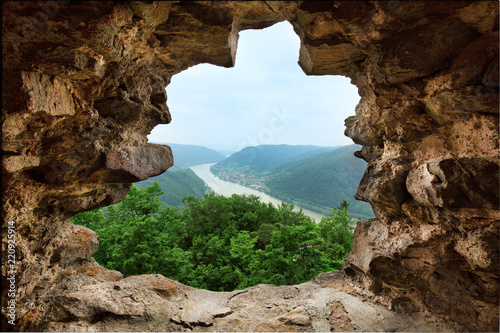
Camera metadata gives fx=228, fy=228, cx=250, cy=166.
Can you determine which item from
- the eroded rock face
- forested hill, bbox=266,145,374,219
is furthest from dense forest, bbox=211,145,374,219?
the eroded rock face

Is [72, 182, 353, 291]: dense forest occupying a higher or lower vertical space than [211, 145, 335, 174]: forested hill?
lower

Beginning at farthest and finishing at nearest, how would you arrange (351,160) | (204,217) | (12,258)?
(351,160), (204,217), (12,258)

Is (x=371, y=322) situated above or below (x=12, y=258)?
below

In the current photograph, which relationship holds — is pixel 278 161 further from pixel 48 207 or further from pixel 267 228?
pixel 48 207

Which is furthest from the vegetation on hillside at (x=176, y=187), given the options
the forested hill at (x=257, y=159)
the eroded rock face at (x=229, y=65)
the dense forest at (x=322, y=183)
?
the forested hill at (x=257, y=159)

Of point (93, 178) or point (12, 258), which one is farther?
point (93, 178)

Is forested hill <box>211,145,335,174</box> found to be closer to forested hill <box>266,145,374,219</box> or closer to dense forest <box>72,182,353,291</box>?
forested hill <box>266,145,374,219</box>

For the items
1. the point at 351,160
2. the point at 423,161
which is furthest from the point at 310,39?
the point at 351,160
